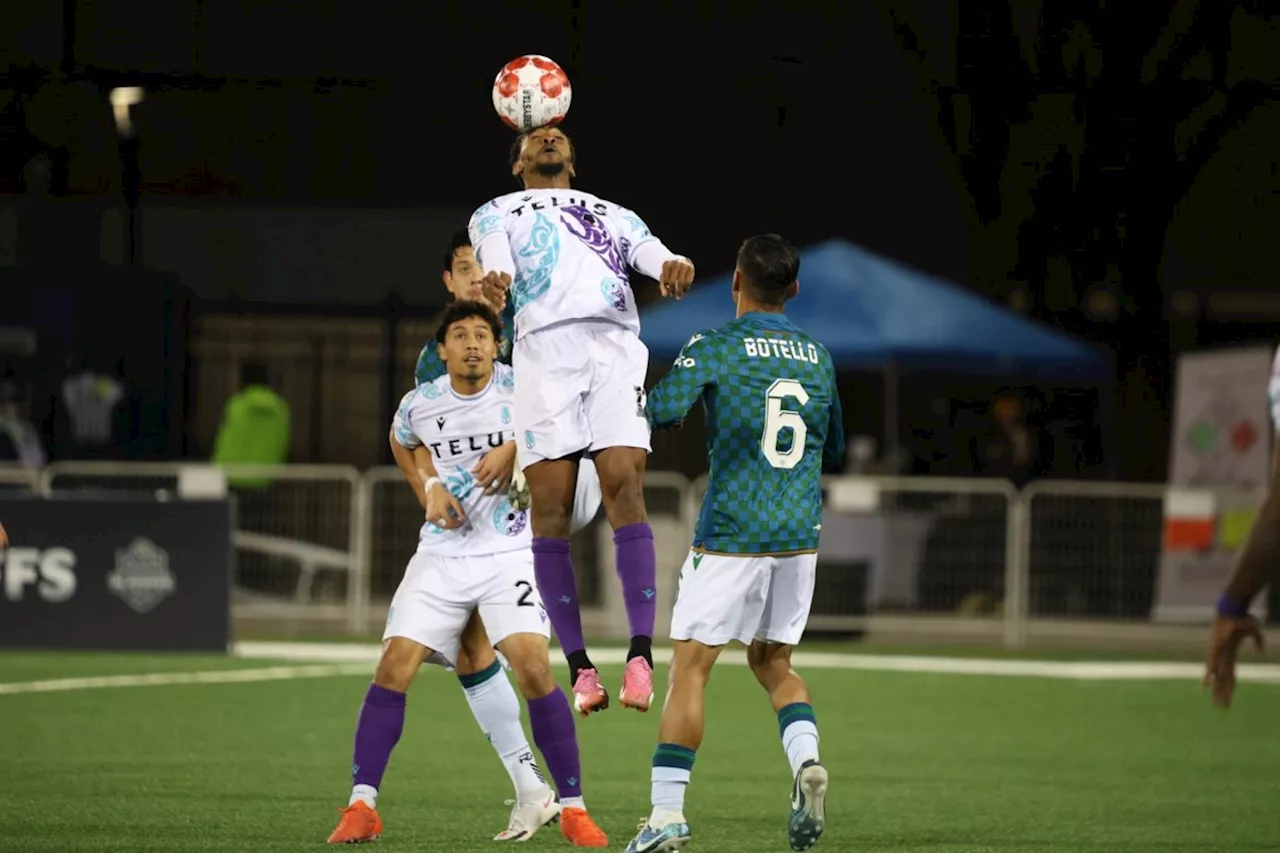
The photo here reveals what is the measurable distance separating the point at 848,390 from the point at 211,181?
27.3 ft

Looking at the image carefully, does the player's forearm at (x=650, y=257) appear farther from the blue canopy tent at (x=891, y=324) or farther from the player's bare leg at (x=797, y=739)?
the blue canopy tent at (x=891, y=324)

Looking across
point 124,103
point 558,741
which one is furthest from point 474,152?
point 558,741

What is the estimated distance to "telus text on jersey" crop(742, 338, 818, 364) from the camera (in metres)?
9.25

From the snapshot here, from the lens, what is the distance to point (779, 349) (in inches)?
366

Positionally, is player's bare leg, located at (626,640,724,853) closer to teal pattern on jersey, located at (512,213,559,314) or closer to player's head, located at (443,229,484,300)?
teal pattern on jersey, located at (512,213,559,314)

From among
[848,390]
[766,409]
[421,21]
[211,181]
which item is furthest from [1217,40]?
[766,409]

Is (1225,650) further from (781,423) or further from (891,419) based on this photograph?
(891,419)

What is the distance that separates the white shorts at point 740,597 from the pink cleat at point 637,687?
277 millimetres

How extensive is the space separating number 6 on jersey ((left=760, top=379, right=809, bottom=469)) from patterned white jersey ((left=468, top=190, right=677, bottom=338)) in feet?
2.38

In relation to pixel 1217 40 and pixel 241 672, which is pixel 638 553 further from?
pixel 1217 40

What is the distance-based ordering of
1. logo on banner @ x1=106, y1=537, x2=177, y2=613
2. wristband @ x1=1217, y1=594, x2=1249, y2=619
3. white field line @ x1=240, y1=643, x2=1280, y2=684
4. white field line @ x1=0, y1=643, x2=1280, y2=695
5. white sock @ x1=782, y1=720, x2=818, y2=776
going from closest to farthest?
wristband @ x1=1217, y1=594, x2=1249, y2=619
white sock @ x1=782, y1=720, x2=818, y2=776
white field line @ x1=0, y1=643, x2=1280, y2=695
logo on banner @ x1=106, y1=537, x2=177, y2=613
white field line @ x1=240, y1=643, x2=1280, y2=684

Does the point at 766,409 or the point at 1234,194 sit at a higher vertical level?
the point at 1234,194

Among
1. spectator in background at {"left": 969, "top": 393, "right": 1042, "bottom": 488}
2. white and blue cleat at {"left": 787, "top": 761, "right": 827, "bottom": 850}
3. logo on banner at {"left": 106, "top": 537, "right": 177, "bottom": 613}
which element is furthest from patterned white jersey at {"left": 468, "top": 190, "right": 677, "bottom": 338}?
spectator in background at {"left": 969, "top": 393, "right": 1042, "bottom": 488}

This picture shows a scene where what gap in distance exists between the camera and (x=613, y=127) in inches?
1097
